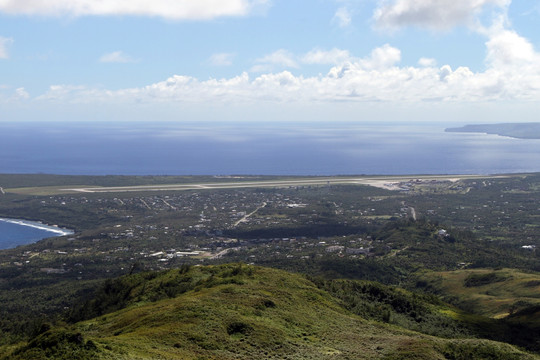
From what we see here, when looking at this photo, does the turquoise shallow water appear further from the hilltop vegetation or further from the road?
the road

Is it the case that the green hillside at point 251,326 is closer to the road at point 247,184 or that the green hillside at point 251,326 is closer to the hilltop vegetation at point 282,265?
the hilltop vegetation at point 282,265

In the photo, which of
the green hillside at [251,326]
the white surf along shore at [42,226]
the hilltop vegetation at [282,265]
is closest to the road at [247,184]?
Answer: the hilltop vegetation at [282,265]

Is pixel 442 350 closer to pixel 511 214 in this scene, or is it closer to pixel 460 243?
pixel 460 243

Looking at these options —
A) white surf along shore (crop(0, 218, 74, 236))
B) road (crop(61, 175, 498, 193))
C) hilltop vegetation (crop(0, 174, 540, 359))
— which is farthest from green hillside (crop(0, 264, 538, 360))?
road (crop(61, 175, 498, 193))

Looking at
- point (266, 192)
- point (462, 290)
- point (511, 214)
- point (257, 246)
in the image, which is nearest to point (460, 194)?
point (511, 214)

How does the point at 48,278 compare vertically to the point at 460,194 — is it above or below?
below

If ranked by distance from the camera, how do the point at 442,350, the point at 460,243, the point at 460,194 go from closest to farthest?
the point at 442,350 < the point at 460,243 < the point at 460,194

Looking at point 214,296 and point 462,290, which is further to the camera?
point 462,290
